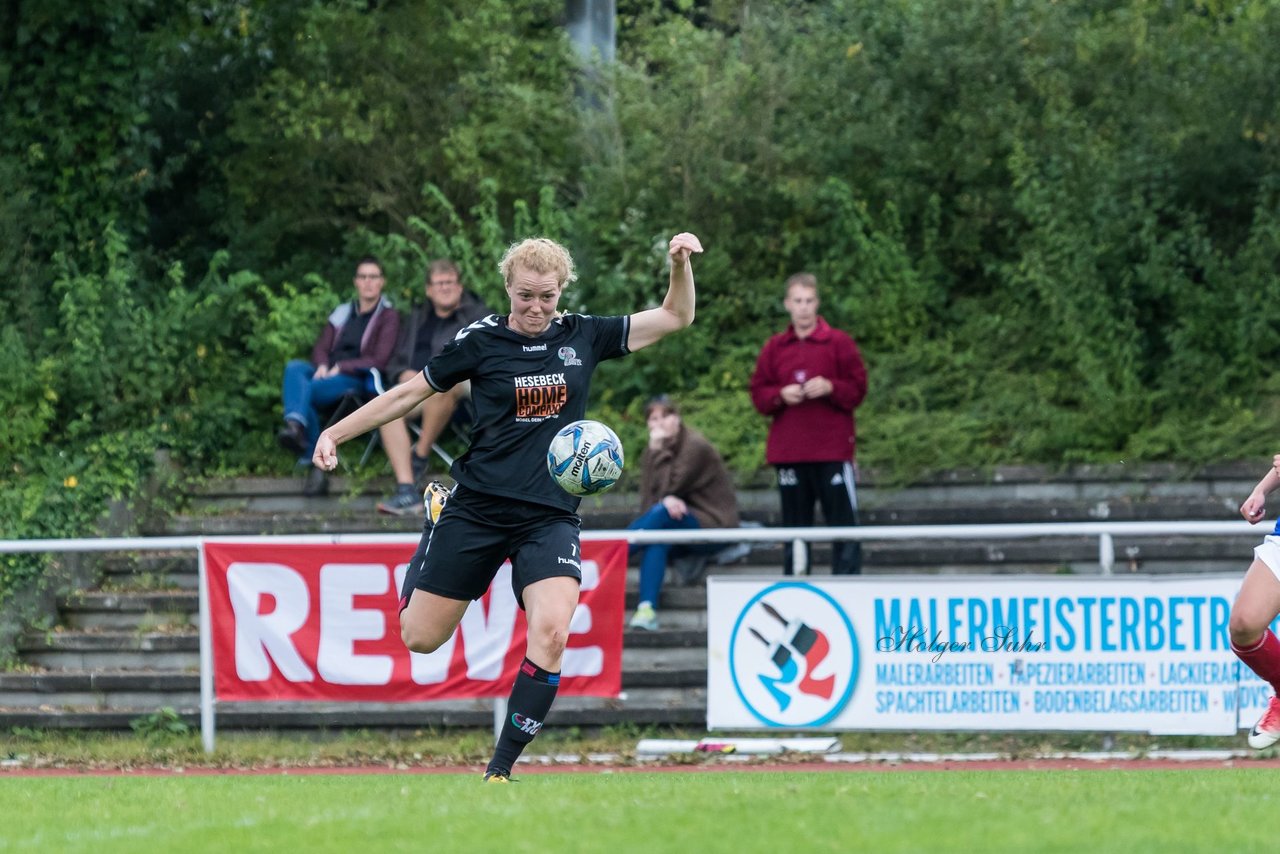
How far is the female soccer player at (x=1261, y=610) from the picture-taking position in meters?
8.63

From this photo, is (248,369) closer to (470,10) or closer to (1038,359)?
(470,10)

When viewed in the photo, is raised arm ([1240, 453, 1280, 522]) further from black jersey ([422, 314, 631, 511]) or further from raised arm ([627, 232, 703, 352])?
black jersey ([422, 314, 631, 511])

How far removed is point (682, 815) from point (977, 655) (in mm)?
5239

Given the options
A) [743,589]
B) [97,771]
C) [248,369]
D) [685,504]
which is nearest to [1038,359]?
[685,504]

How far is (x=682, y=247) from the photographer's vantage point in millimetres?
8594

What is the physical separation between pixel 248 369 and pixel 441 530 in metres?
9.26

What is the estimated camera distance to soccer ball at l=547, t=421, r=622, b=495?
857 cm

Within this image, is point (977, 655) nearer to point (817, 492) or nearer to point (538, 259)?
point (817, 492)

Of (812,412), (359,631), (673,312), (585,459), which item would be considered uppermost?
(673,312)

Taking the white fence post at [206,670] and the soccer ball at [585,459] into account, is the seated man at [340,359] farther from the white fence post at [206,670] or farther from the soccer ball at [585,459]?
the soccer ball at [585,459]

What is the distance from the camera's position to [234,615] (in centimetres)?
1248

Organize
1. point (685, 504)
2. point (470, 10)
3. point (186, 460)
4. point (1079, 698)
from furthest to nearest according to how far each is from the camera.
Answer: point (470, 10) < point (186, 460) < point (685, 504) < point (1079, 698)

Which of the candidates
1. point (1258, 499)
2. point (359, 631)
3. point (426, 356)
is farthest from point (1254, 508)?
point (426, 356)

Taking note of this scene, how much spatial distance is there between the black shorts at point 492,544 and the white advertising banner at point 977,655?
334 cm
